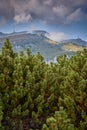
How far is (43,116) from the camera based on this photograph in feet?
64.0

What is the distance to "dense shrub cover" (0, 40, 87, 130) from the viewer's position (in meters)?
16.7

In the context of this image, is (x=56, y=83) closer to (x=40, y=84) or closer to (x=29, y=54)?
Result: (x=40, y=84)

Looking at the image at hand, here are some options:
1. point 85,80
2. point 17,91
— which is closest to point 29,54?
point 17,91

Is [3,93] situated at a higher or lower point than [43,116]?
higher

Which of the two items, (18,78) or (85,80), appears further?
(18,78)

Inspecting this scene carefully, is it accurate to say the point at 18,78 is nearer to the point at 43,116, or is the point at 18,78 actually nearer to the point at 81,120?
Result: the point at 43,116

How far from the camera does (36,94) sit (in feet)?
63.2

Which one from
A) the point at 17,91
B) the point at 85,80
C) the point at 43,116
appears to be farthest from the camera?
the point at 43,116

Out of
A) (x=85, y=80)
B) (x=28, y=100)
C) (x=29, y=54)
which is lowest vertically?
(x=28, y=100)

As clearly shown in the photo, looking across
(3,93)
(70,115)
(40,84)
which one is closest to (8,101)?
(3,93)

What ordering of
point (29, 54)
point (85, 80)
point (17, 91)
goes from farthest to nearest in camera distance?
point (29, 54) → point (17, 91) → point (85, 80)

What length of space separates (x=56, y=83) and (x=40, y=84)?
5.45 feet

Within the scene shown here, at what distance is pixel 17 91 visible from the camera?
17906mm

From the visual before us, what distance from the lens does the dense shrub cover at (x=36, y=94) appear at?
16.7 metres
